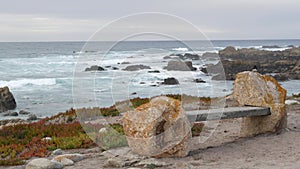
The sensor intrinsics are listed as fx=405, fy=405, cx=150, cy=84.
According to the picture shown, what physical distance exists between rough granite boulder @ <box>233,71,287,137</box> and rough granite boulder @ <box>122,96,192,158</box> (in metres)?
3.02

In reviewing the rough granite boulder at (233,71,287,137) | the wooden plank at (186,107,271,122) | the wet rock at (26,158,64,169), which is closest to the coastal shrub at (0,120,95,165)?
the wet rock at (26,158,64,169)

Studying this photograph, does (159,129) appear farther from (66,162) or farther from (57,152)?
(57,152)

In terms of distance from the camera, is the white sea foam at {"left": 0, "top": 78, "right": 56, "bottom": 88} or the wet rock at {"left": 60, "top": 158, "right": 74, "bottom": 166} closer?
the wet rock at {"left": 60, "top": 158, "right": 74, "bottom": 166}

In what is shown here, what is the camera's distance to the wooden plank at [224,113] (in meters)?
9.84

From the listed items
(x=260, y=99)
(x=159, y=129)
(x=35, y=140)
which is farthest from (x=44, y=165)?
(x=260, y=99)

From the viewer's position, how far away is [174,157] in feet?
30.8

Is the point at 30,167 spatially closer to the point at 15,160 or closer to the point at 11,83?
the point at 15,160

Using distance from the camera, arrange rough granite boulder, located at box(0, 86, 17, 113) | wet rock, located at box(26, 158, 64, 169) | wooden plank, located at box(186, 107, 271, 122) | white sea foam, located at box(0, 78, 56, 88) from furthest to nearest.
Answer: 1. white sea foam, located at box(0, 78, 56, 88)
2. rough granite boulder, located at box(0, 86, 17, 113)
3. wooden plank, located at box(186, 107, 271, 122)
4. wet rock, located at box(26, 158, 64, 169)

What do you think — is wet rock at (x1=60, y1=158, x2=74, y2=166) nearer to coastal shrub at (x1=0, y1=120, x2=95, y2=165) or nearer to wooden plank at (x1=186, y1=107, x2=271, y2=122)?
coastal shrub at (x1=0, y1=120, x2=95, y2=165)

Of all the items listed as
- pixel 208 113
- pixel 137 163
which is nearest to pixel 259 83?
pixel 208 113

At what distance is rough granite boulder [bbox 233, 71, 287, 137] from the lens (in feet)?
37.3

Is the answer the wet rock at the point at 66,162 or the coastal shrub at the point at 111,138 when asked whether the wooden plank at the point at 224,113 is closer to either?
the coastal shrub at the point at 111,138

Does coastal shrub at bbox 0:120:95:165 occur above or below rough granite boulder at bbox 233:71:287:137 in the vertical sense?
below

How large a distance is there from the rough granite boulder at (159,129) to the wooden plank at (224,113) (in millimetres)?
537
